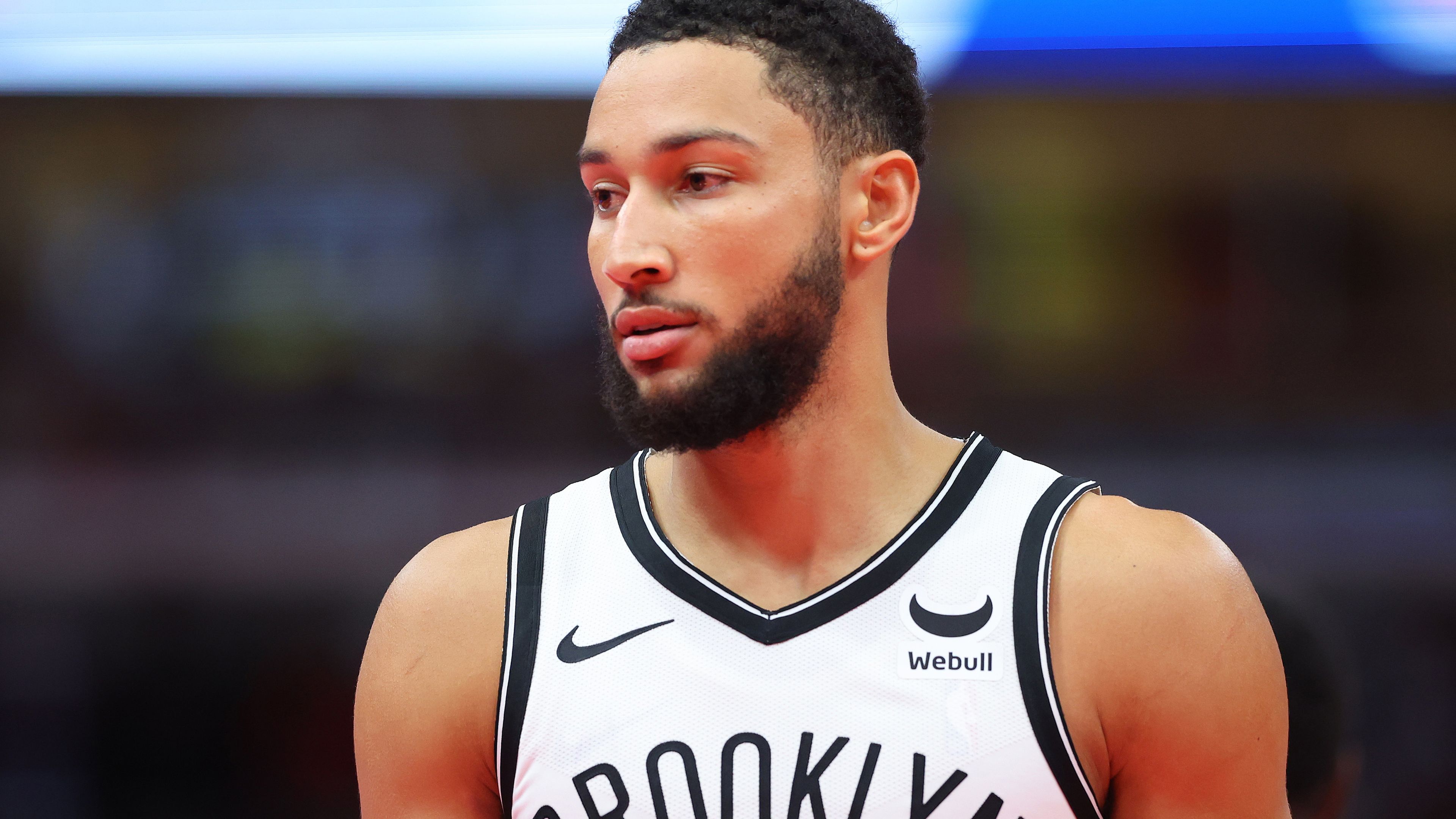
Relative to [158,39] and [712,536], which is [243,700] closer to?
[158,39]

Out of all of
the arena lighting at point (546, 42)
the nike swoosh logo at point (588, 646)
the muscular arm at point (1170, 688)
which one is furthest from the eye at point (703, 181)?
the arena lighting at point (546, 42)

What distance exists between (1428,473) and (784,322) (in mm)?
3654

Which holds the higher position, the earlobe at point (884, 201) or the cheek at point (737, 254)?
the earlobe at point (884, 201)

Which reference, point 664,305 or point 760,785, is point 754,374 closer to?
point 664,305

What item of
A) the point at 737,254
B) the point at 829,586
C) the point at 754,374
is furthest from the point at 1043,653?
the point at 737,254

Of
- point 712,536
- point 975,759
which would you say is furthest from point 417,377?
point 975,759

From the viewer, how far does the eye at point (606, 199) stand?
1593 millimetres

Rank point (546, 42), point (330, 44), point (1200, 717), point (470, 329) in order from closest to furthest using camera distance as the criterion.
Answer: point (1200, 717), point (546, 42), point (330, 44), point (470, 329)

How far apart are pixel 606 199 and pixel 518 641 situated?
0.62m

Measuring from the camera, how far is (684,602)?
1.59m

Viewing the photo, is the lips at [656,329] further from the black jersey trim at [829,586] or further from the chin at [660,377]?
the black jersey trim at [829,586]

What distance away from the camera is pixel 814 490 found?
1633mm

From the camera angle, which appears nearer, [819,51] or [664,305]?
[664,305]

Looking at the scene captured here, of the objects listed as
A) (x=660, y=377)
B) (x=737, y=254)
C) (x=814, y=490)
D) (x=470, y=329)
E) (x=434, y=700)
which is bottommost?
(x=434, y=700)
